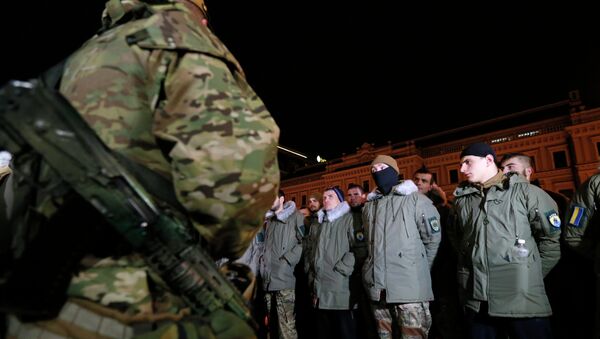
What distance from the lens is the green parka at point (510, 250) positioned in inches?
123

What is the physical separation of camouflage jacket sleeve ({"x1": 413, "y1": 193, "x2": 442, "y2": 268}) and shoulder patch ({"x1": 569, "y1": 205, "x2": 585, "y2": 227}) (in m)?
1.29

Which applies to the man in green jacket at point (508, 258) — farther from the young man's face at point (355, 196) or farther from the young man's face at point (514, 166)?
the young man's face at point (355, 196)

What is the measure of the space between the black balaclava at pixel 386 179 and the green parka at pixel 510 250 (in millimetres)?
1206

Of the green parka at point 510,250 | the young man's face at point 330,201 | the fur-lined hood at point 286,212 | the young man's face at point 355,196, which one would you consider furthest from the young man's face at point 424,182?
the green parka at point 510,250

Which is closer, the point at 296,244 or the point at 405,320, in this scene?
the point at 405,320

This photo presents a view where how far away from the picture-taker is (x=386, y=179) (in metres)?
A: 4.66

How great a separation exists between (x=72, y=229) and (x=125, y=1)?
37.1 inches

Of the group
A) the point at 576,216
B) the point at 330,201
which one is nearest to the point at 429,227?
the point at 576,216

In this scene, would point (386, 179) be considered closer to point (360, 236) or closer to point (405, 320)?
point (360, 236)

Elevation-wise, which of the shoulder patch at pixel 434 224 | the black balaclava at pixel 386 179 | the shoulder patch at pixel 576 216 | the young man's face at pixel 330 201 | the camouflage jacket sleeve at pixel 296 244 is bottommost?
the camouflage jacket sleeve at pixel 296 244

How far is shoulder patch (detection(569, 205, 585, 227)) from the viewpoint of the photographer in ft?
11.1

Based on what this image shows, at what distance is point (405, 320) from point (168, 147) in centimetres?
354

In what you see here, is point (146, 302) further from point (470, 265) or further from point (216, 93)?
point (470, 265)

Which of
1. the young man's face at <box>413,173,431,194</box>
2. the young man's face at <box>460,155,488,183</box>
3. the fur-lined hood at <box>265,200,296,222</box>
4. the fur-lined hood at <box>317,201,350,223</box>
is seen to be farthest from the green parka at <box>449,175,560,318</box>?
the fur-lined hood at <box>265,200,296,222</box>
